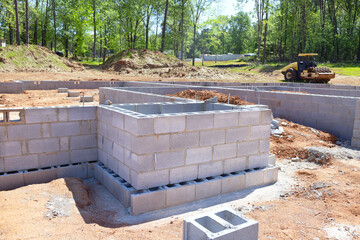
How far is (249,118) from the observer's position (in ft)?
18.2

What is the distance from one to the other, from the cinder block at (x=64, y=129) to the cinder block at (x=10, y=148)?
0.62m

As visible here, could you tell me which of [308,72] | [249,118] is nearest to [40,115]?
[249,118]

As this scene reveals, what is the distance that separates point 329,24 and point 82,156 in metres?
44.2

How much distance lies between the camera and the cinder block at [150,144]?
14.9ft

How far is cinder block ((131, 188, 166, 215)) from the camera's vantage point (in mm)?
4490

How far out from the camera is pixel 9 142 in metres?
A: 5.33

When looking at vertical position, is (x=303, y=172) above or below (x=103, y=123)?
below

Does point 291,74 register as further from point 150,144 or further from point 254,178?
point 150,144

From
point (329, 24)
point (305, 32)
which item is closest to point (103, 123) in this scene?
point (305, 32)

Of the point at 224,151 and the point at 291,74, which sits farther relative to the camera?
the point at 291,74

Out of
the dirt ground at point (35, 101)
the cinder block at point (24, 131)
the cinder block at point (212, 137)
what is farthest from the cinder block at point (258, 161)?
the dirt ground at point (35, 101)

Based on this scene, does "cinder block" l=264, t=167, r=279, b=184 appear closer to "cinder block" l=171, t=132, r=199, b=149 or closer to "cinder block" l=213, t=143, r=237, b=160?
"cinder block" l=213, t=143, r=237, b=160

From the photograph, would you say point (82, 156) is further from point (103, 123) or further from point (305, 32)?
point (305, 32)

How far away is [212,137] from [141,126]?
135 centimetres
